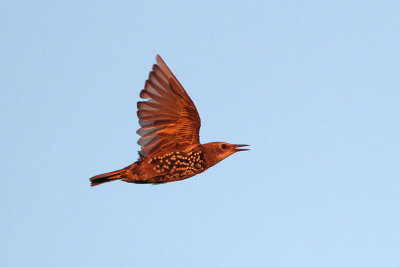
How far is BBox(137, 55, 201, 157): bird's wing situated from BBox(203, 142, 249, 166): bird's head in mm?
320

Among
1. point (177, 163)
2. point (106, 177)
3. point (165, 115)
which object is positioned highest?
point (165, 115)

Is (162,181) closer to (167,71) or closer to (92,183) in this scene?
(92,183)

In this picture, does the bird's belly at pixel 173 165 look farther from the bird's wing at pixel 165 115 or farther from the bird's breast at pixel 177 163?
the bird's wing at pixel 165 115

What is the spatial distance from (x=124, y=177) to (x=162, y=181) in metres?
0.67

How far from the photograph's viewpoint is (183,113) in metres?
10.4

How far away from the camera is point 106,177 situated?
34.2 ft

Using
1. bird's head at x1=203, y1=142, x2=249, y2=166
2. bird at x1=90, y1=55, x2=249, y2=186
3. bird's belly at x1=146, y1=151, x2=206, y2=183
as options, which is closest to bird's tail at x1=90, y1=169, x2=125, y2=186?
bird at x1=90, y1=55, x2=249, y2=186

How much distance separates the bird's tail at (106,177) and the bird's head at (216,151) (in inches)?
59.7

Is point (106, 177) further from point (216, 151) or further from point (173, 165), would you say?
point (216, 151)

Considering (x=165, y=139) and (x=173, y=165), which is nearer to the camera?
(x=173, y=165)

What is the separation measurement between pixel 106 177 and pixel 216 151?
198cm

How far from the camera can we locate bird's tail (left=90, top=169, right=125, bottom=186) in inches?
408

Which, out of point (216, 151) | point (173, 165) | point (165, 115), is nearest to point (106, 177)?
point (173, 165)

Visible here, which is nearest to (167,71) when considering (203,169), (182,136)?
(182,136)
